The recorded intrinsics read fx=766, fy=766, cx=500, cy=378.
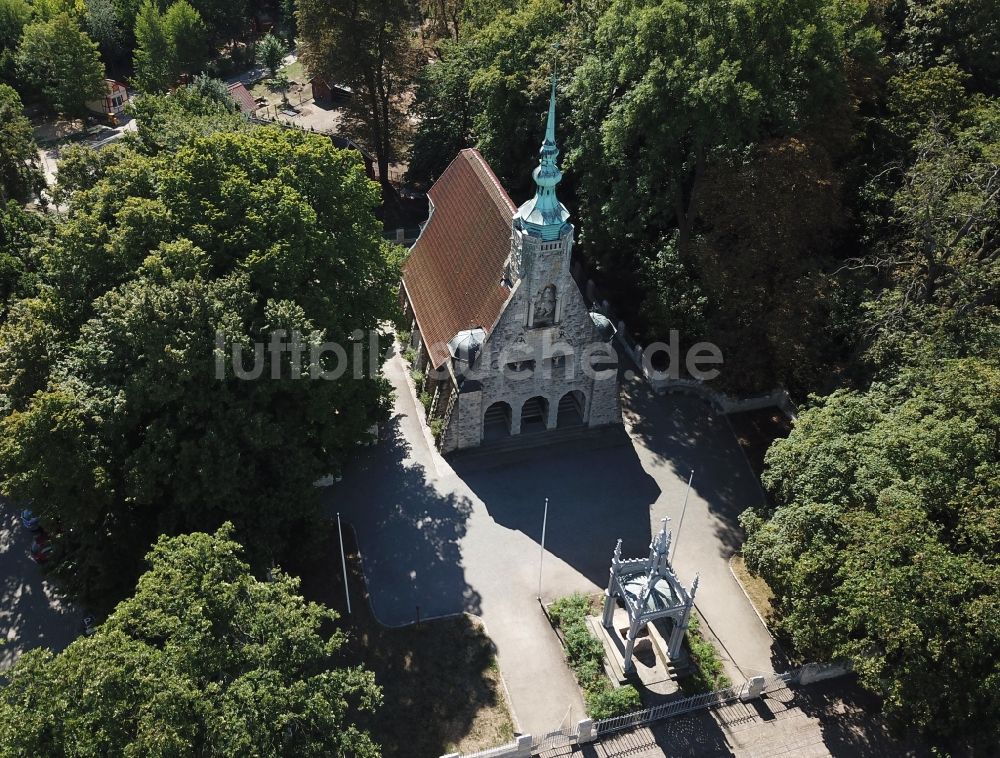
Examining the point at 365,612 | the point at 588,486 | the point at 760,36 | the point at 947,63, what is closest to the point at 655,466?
the point at 588,486

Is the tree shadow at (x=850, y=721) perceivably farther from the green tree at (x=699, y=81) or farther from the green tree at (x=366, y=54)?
the green tree at (x=366, y=54)

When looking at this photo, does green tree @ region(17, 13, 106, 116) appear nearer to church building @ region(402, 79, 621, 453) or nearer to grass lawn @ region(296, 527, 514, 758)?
church building @ region(402, 79, 621, 453)

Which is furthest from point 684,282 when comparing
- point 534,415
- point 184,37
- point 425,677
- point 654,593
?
point 184,37

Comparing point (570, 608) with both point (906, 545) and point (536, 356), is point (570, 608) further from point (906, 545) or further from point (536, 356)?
point (906, 545)

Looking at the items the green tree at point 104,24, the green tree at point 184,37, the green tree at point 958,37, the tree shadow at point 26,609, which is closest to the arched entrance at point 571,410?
the tree shadow at point 26,609

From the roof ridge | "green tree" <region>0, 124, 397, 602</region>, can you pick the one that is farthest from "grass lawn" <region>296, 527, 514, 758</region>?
the roof ridge

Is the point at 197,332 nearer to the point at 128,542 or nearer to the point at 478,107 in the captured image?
the point at 128,542
